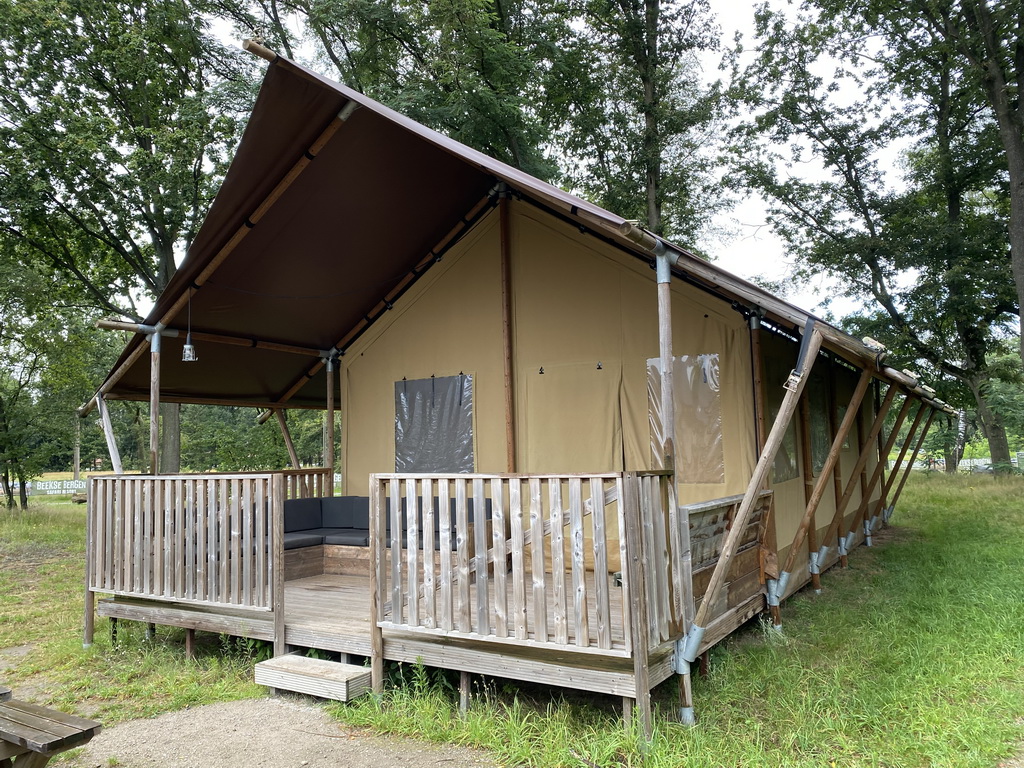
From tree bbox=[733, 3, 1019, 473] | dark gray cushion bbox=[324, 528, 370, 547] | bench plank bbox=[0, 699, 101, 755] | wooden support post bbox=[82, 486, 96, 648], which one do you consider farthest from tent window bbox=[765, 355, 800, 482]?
tree bbox=[733, 3, 1019, 473]

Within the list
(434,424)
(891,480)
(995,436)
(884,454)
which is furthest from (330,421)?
(995,436)

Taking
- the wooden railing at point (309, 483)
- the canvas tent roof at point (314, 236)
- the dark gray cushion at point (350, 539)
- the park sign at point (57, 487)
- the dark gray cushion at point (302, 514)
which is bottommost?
the park sign at point (57, 487)

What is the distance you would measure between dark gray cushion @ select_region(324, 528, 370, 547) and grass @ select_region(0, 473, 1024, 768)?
130 cm

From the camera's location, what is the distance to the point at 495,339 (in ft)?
21.8

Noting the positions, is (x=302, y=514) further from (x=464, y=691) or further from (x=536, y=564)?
(x=536, y=564)

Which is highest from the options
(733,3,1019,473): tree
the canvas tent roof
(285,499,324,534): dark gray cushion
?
(733,3,1019,473): tree

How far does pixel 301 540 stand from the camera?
20.7ft

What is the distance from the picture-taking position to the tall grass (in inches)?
126

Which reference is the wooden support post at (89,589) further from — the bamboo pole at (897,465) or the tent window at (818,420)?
the bamboo pole at (897,465)

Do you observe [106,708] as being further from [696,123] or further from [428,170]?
[696,123]

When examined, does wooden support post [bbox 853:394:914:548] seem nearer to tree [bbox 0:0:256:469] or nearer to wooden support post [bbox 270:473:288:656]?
wooden support post [bbox 270:473:288:656]

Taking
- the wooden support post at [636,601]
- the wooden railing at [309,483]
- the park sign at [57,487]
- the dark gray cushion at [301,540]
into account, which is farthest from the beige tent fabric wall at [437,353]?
the park sign at [57,487]

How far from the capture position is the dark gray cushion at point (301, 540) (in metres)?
6.18

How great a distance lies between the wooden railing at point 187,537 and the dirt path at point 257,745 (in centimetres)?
88
